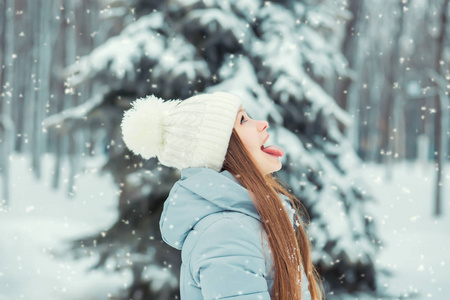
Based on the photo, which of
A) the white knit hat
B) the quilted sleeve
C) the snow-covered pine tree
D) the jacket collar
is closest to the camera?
the quilted sleeve

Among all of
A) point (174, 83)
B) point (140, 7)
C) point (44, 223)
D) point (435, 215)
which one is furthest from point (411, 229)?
point (44, 223)

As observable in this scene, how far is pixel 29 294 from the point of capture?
4.56m

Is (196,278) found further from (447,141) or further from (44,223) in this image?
(447,141)

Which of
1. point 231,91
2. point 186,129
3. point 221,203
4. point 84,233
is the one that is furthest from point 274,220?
point 84,233

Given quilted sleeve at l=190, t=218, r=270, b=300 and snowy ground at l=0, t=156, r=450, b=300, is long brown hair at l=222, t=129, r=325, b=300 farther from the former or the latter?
snowy ground at l=0, t=156, r=450, b=300

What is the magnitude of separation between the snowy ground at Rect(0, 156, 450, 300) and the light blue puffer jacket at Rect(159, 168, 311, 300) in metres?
2.71

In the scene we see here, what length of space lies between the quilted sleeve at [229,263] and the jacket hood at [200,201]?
91mm

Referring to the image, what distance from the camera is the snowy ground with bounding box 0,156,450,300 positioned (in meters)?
4.54

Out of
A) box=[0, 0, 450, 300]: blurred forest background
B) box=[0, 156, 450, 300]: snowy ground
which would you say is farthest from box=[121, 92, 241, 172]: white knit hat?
box=[0, 156, 450, 300]: snowy ground

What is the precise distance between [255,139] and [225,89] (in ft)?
6.96

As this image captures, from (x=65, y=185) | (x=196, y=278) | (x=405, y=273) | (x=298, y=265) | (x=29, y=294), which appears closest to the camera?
(x=196, y=278)

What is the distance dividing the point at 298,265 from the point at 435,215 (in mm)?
4988

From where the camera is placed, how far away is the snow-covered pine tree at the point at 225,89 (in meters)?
3.64

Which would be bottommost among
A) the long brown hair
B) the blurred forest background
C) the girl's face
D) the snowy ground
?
the snowy ground
